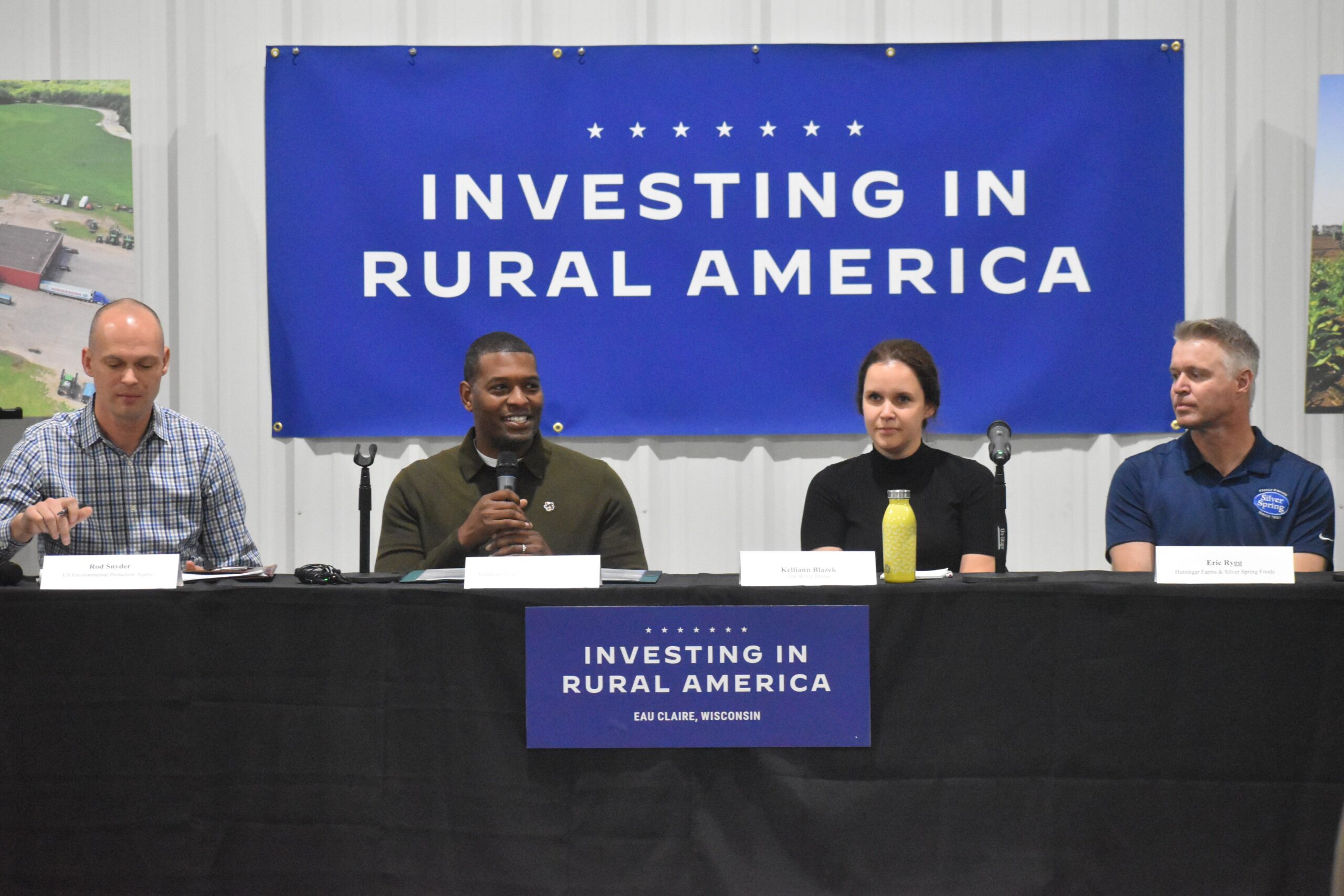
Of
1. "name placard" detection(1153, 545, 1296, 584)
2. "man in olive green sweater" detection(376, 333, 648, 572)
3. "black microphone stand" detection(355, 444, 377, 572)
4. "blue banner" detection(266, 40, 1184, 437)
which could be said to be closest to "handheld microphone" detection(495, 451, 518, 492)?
"man in olive green sweater" detection(376, 333, 648, 572)

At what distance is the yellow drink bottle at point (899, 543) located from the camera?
1730 millimetres

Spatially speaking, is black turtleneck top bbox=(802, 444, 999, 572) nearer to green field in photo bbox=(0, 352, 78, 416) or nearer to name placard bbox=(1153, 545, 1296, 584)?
name placard bbox=(1153, 545, 1296, 584)

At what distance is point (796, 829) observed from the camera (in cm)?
163

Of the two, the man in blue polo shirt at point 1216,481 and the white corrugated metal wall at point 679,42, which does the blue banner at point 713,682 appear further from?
the white corrugated metal wall at point 679,42

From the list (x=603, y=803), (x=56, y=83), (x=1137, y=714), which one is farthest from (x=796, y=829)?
(x=56, y=83)

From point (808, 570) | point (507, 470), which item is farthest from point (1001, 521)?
point (507, 470)

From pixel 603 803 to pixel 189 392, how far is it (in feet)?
6.67

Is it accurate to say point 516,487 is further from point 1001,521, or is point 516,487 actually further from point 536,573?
point 1001,521

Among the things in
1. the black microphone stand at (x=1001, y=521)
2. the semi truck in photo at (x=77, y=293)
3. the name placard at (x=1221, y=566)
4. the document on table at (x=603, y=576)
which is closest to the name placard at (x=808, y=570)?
the document on table at (x=603, y=576)

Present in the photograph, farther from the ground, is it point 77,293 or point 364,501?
point 77,293

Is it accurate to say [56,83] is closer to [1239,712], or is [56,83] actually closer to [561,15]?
[561,15]

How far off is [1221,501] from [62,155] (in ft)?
10.0

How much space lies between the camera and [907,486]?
8.04 feet

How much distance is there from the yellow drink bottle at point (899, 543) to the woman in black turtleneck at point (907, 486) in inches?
24.2
